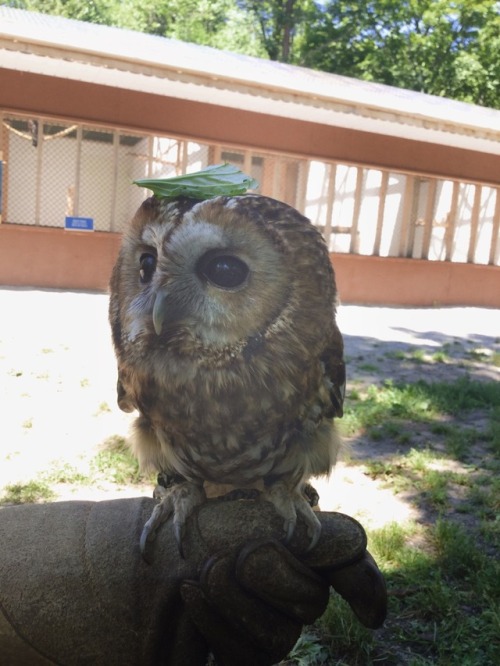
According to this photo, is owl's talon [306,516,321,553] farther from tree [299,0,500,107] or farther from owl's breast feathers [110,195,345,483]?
tree [299,0,500,107]

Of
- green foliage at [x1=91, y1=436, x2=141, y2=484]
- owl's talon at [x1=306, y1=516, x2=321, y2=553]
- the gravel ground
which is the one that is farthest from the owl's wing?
green foliage at [x1=91, y1=436, x2=141, y2=484]

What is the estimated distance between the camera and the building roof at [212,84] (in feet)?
25.7

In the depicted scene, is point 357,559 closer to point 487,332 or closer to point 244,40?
point 487,332

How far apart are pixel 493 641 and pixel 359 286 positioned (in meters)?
9.41

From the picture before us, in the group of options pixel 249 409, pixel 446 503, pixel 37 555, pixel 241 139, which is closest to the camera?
pixel 249 409

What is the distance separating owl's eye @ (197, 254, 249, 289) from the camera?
1.45 m

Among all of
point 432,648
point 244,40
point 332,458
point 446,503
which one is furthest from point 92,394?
point 244,40

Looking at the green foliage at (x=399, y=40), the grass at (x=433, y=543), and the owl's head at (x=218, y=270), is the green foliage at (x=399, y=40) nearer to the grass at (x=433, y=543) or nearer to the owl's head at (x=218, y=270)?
the grass at (x=433, y=543)

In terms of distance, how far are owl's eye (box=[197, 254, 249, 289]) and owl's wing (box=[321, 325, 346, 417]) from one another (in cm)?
37

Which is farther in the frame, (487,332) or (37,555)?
(487,332)

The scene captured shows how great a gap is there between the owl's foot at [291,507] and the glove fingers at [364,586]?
12 cm

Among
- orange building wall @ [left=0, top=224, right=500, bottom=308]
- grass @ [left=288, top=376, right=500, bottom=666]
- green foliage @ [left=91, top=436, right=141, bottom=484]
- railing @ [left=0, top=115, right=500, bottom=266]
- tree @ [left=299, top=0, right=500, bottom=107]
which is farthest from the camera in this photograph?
tree @ [left=299, top=0, right=500, bottom=107]

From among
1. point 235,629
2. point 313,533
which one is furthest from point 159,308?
point 235,629

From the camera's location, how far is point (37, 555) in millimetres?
1742
